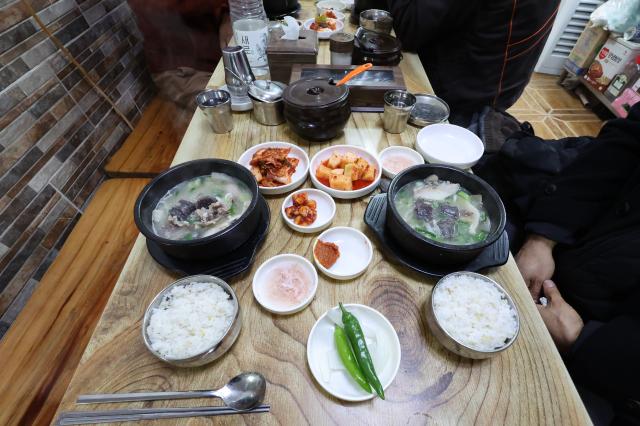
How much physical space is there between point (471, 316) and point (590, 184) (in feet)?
3.85

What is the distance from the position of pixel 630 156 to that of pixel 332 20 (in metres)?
2.63

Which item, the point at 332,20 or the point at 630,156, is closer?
the point at 630,156

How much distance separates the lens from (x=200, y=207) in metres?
1.27

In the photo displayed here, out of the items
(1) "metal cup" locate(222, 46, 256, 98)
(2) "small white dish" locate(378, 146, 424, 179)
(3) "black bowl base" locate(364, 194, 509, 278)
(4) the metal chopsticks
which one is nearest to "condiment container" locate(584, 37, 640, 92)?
(2) "small white dish" locate(378, 146, 424, 179)

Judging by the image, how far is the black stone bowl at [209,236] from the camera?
105 centimetres

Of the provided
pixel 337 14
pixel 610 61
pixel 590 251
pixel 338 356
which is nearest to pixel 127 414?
pixel 338 356

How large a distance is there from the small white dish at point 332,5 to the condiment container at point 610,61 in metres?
3.68

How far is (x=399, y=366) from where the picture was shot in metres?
0.96

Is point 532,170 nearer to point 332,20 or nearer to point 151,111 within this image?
point 332,20

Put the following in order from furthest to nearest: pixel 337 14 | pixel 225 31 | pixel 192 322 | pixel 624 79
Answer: pixel 624 79 → pixel 337 14 → pixel 225 31 → pixel 192 322

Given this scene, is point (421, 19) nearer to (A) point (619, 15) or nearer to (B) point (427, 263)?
(B) point (427, 263)

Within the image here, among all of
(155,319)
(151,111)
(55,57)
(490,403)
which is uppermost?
(55,57)

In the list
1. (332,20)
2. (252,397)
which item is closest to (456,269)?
(252,397)

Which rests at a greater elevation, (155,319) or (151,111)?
(155,319)
